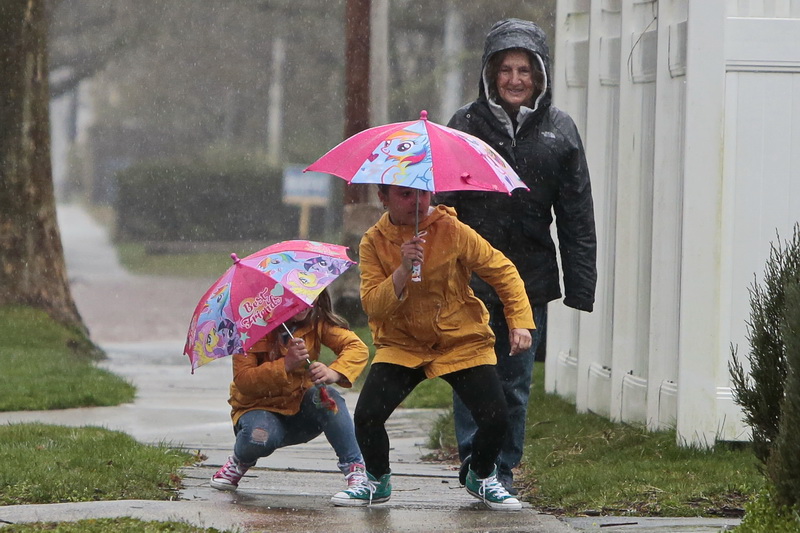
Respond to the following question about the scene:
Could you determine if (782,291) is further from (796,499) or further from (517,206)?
(517,206)

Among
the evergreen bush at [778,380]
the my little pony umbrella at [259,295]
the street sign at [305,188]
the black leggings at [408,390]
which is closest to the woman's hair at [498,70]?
the my little pony umbrella at [259,295]

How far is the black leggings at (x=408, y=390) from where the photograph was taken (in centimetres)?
530

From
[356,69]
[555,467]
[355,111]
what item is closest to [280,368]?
[555,467]

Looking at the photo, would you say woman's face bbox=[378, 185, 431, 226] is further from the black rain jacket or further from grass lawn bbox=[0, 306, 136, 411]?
grass lawn bbox=[0, 306, 136, 411]

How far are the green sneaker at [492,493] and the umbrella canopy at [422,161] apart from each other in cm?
121

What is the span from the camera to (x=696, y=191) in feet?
21.4

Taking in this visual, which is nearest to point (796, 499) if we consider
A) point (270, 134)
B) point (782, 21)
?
point (782, 21)

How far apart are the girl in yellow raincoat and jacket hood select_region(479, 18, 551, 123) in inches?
29.7

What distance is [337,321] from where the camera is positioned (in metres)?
5.79

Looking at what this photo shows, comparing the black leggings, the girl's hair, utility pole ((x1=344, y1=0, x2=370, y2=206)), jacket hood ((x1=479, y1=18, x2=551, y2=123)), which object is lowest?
the black leggings

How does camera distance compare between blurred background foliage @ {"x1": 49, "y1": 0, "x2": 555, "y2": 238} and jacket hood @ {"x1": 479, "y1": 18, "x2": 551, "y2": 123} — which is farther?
blurred background foliage @ {"x1": 49, "y1": 0, "x2": 555, "y2": 238}

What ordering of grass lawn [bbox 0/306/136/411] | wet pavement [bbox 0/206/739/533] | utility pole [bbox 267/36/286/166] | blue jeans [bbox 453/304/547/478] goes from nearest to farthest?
1. wet pavement [bbox 0/206/739/533]
2. blue jeans [bbox 453/304/547/478]
3. grass lawn [bbox 0/306/136/411]
4. utility pole [bbox 267/36/286/166]

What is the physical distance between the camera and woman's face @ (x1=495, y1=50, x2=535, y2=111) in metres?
5.69

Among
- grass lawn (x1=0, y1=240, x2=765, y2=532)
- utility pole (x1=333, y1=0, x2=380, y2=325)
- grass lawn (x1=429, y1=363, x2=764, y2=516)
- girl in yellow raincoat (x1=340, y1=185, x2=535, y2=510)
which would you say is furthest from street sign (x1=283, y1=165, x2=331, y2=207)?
girl in yellow raincoat (x1=340, y1=185, x2=535, y2=510)
